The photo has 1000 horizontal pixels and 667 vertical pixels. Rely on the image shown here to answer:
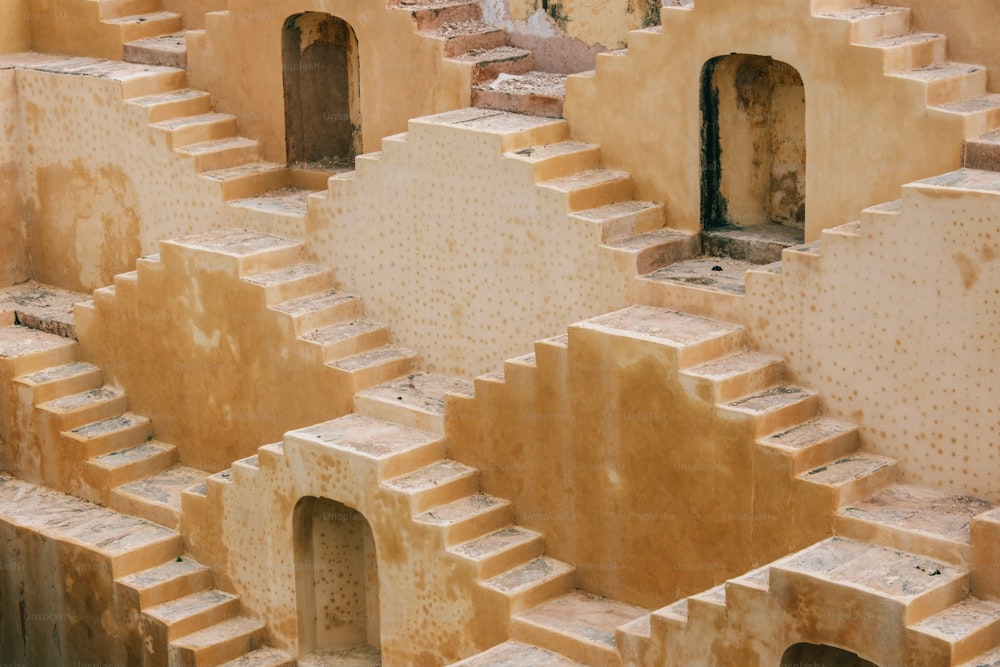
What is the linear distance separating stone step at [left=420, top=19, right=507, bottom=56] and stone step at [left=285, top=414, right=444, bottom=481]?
9.96ft

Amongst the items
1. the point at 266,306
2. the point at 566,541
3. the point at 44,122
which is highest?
the point at 44,122

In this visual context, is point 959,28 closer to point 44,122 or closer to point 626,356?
point 626,356

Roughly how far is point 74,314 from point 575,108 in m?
5.00

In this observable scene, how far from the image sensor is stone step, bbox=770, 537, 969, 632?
11430 mm

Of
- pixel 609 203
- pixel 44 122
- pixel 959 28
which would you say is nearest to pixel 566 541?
pixel 609 203

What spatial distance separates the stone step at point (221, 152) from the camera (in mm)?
17266

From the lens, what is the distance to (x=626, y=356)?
1348cm

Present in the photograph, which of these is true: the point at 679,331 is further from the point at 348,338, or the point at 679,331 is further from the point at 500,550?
the point at 348,338

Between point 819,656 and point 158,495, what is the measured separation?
6419 mm

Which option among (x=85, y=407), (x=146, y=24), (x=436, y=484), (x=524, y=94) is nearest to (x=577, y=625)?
(x=436, y=484)

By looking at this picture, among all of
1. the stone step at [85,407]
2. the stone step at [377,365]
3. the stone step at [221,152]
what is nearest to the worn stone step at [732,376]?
the stone step at [377,365]

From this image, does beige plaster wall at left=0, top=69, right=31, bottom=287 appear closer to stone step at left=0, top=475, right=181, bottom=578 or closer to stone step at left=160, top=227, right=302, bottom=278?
stone step at left=0, top=475, right=181, bottom=578

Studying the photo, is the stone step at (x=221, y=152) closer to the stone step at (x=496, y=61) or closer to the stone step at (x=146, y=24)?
the stone step at (x=146, y=24)

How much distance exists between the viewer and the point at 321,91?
17625mm
